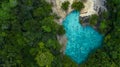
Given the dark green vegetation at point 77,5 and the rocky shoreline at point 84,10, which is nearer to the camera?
the dark green vegetation at point 77,5

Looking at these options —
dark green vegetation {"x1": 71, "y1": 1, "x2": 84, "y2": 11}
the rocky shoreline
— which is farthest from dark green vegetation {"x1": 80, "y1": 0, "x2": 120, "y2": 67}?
dark green vegetation {"x1": 71, "y1": 1, "x2": 84, "y2": 11}

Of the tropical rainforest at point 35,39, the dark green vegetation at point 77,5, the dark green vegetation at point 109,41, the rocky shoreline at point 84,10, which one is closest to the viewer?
the tropical rainforest at point 35,39

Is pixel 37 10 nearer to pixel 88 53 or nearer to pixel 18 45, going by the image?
pixel 18 45

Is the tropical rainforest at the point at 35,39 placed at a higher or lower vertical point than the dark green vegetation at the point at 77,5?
lower

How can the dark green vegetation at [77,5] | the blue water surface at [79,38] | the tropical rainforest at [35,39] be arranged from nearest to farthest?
the tropical rainforest at [35,39]
the dark green vegetation at [77,5]
the blue water surface at [79,38]

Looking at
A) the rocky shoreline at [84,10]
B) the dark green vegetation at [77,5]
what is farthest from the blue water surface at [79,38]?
the dark green vegetation at [77,5]

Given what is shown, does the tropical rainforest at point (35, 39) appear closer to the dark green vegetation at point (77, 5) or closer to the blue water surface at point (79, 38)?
the blue water surface at point (79, 38)
